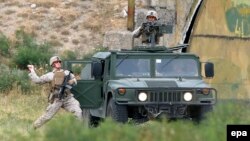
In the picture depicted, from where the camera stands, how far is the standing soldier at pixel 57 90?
48.8ft

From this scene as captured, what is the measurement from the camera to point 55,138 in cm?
727

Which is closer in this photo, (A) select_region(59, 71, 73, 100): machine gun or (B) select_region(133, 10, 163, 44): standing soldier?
(A) select_region(59, 71, 73, 100): machine gun

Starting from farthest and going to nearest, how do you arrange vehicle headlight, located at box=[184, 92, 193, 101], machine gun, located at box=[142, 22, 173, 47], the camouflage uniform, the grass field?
machine gun, located at box=[142, 22, 173, 47] → the camouflage uniform → vehicle headlight, located at box=[184, 92, 193, 101] → the grass field

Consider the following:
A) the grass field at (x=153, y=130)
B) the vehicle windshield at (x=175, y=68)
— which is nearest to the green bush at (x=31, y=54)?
the vehicle windshield at (x=175, y=68)

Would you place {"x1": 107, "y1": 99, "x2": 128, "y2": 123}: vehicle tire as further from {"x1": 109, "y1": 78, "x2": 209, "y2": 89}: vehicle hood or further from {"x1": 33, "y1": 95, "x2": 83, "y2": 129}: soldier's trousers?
{"x1": 33, "y1": 95, "x2": 83, "y2": 129}: soldier's trousers

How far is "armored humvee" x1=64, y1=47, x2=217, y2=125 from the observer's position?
1413 centimetres

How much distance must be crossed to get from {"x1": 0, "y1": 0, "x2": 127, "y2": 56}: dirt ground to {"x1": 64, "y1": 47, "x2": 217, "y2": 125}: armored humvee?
1380 centimetres

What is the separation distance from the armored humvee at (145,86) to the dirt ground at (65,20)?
543 inches

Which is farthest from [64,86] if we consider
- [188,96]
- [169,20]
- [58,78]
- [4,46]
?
[4,46]

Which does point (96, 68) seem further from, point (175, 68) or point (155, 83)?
point (175, 68)

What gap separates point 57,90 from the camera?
1502 cm

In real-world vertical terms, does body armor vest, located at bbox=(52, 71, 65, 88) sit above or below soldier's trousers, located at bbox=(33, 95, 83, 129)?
above

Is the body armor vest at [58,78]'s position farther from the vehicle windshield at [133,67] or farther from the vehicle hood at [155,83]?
the vehicle windshield at [133,67]

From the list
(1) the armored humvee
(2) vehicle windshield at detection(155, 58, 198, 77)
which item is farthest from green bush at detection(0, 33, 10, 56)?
(2) vehicle windshield at detection(155, 58, 198, 77)
